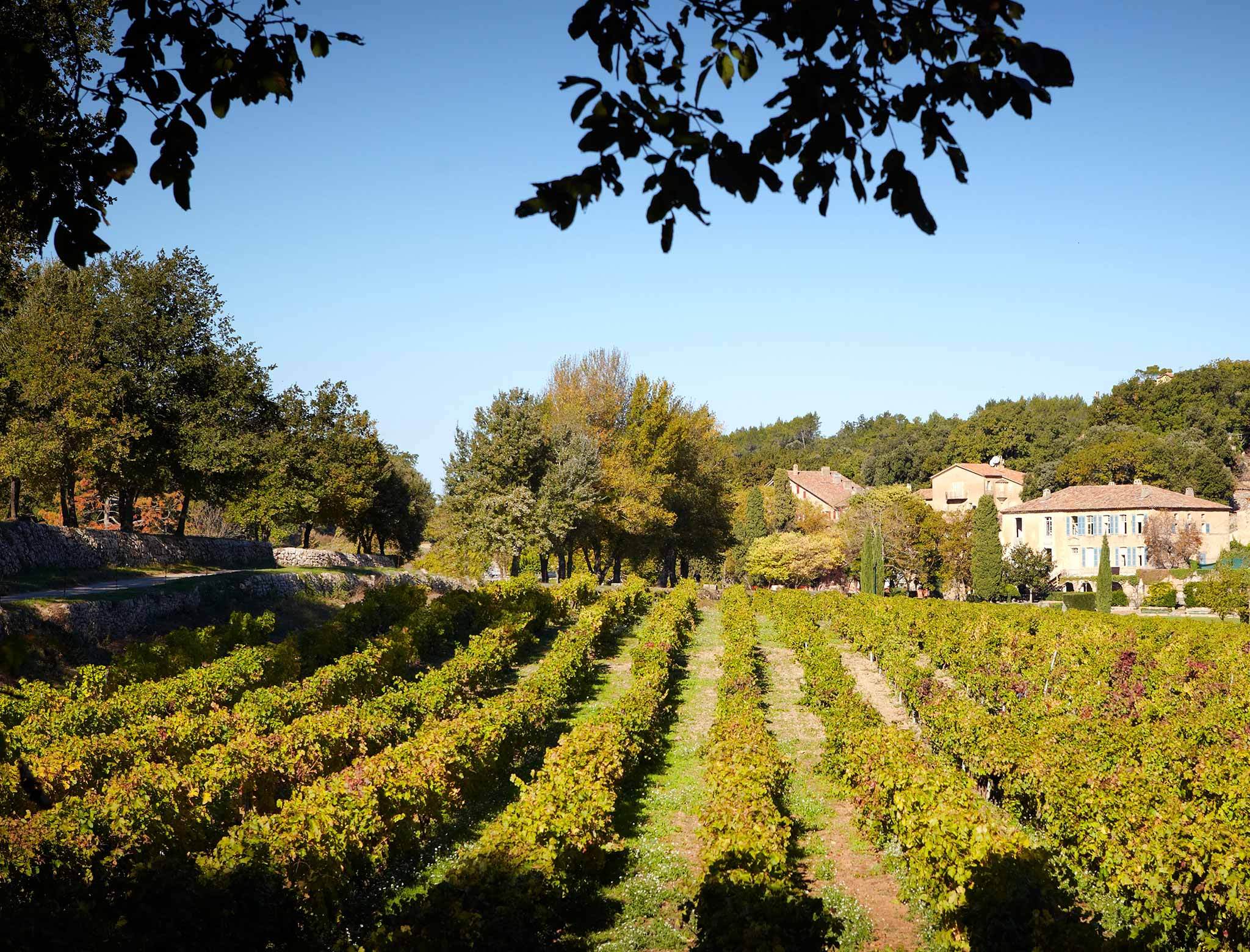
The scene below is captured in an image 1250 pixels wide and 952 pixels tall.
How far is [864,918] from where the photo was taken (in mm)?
9414

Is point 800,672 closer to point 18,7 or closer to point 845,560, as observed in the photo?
point 18,7

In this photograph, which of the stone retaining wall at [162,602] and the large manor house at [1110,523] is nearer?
the stone retaining wall at [162,602]

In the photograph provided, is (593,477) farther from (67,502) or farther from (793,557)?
(793,557)

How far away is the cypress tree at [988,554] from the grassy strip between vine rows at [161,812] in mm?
52665

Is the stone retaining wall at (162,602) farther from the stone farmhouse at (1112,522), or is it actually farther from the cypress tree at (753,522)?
the stone farmhouse at (1112,522)

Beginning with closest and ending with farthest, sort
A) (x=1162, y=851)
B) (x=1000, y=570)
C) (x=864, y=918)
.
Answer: (x=1162, y=851), (x=864, y=918), (x=1000, y=570)

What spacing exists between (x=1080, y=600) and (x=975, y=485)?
3670cm

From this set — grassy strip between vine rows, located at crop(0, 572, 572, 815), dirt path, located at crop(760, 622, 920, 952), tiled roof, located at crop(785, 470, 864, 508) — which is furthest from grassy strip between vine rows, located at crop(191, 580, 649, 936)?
tiled roof, located at crop(785, 470, 864, 508)

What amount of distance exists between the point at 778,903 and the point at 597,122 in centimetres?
630

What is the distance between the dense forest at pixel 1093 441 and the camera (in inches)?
3108

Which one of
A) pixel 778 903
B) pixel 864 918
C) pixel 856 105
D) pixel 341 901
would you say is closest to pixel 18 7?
pixel 341 901

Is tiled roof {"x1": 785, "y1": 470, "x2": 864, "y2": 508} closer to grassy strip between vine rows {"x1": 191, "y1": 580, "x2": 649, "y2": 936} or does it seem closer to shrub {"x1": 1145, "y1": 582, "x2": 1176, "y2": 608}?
shrub {"x1": 1145, "y1": 582, "x2": 1176, "y2": 608}

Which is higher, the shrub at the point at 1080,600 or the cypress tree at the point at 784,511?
the cypress tree at the point at 784,511

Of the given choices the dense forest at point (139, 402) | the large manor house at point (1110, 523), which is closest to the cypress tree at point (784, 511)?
the large manor house at point (1110, 523)
